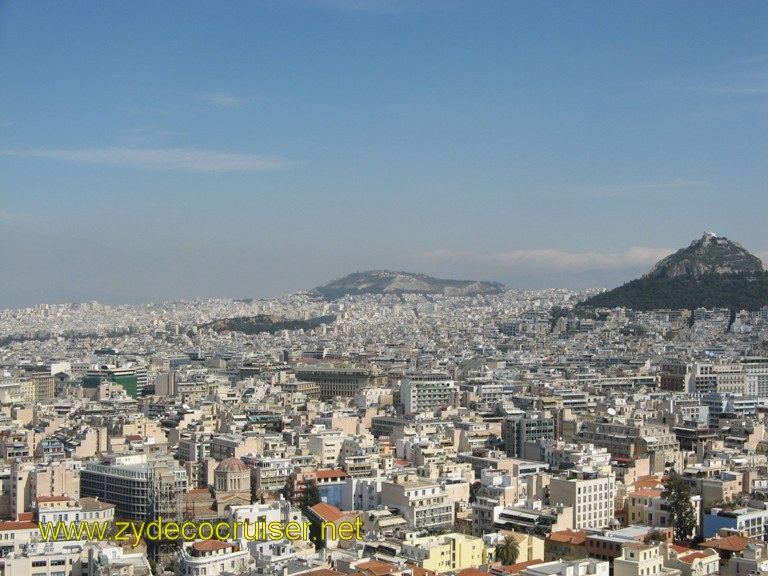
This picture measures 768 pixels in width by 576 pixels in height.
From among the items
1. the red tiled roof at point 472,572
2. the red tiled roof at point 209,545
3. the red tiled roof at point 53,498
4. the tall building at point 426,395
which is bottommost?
the red tiled roof at point 472,572

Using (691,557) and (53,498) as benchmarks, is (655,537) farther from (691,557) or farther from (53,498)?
(53,498)

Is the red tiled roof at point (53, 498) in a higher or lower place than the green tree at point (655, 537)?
higher

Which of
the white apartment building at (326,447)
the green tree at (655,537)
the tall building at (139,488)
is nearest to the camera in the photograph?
the green tree at (655,537)

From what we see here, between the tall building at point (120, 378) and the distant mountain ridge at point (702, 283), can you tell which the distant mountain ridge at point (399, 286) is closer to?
the distant mountain ridge at point (702, 283)

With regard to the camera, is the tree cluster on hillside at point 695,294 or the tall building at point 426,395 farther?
the tree cluster on hillside at point 695,294

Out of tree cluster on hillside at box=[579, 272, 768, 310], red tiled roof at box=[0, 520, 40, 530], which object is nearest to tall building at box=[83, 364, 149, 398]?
red tiled roof at box=[0, 520, 40, 530]

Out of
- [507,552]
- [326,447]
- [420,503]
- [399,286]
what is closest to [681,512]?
[507,552]

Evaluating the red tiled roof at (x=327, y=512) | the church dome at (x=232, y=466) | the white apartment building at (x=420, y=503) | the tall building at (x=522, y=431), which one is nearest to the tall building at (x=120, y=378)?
the tall building at (x=522, y=431)
